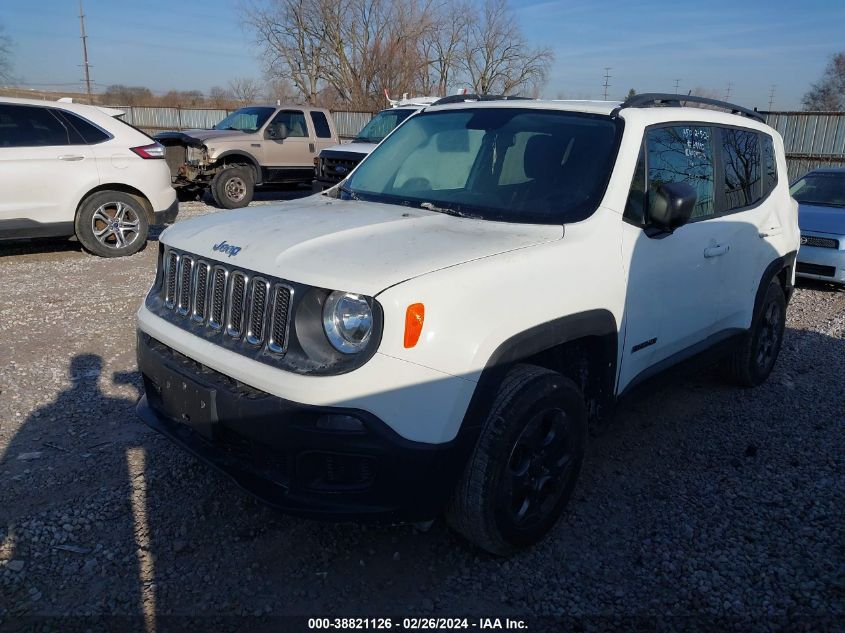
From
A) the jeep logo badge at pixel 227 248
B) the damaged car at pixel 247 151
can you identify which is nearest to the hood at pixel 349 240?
the jeep logo badge at pixel 227 248

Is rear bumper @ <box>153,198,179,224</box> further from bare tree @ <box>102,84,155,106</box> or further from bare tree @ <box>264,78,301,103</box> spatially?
bare tree @ <box>102,84,155,106</box>

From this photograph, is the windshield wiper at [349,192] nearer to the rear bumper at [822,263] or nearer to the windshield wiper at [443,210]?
the windshield wiper at [443,210]

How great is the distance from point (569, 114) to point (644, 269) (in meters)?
0.96

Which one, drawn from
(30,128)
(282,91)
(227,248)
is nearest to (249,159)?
(30,128)

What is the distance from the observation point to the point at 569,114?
3.58 meters

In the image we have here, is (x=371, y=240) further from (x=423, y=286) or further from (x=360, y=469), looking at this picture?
(x=360, y=469)

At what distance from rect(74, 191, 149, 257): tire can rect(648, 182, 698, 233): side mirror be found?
280 inches

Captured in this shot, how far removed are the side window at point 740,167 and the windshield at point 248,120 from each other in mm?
10560

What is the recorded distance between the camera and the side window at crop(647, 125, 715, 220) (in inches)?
137

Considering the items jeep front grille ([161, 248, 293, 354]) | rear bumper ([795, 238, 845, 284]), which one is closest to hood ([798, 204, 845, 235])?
rear bumper ([795, 238, 845, 284])

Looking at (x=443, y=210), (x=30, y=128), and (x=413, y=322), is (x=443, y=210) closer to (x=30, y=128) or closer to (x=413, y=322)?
(x=413, y=322)

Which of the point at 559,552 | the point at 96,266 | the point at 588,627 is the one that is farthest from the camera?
the point at 96,266

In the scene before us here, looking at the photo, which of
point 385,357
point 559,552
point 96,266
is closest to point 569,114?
point 385,357

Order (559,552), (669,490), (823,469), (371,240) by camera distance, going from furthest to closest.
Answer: (823,469), (669,490), (559,552), (371,240)
